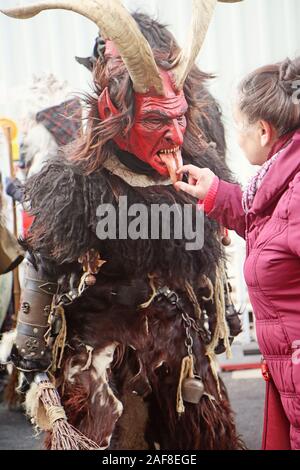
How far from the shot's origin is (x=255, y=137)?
201 centimetres

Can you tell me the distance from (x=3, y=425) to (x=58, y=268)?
0.67m

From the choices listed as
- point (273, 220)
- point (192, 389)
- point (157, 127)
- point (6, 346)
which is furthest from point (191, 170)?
point (6, 346)

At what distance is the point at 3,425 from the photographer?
248 cm

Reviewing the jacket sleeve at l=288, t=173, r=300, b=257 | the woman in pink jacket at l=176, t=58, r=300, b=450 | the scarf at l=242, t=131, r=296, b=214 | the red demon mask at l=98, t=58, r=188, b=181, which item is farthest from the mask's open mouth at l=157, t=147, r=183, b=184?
the jacket sleeve at l=288, t=173, r=300, b=257

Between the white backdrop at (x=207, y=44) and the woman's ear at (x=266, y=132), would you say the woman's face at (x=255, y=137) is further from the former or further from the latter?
the white backdrop at (x=207, y=44)

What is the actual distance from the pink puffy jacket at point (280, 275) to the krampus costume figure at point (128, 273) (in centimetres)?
40

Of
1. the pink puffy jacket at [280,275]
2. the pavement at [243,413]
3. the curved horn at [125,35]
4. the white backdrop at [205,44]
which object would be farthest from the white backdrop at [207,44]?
the pavement at [243,413]

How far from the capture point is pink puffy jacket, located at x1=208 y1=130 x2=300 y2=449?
5.93 ft

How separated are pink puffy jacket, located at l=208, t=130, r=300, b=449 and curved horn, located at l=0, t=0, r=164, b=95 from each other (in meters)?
0.50

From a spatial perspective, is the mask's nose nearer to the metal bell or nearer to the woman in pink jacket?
the woman in pink jacket

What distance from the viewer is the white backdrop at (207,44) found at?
2213 millimetres
